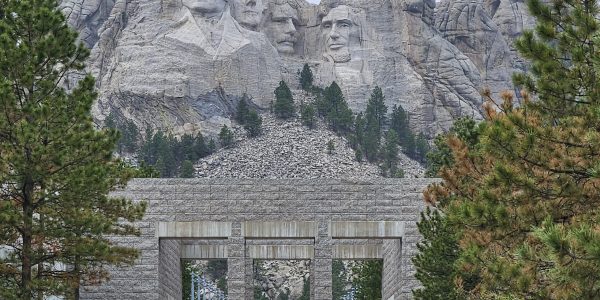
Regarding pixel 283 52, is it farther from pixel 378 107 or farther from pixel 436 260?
pixel 436 260

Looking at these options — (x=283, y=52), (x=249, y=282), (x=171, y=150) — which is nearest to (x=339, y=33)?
(x=283, y=52)

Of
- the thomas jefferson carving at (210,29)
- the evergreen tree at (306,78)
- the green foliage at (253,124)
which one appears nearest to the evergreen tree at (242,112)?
the green foliage at (253,124)

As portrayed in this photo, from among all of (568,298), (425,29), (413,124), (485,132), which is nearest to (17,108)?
(485,132)

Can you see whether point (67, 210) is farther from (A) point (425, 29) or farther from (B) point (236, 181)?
(A) point (425, 29)

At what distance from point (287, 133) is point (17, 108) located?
78.6 metres

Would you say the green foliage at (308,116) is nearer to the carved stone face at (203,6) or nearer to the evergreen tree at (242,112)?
the evergreen tree at (242,112)

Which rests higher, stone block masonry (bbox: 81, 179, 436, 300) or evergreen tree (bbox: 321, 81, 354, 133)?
evergreen tree (bbox: 321, 81, 354, 133)

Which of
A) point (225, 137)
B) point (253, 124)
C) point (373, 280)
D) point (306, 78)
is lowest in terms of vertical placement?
point (373, 280)

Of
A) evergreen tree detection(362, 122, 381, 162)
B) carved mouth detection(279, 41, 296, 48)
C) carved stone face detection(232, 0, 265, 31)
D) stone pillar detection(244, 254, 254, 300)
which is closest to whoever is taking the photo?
stone pillar detection(244, 254, 254, 300)

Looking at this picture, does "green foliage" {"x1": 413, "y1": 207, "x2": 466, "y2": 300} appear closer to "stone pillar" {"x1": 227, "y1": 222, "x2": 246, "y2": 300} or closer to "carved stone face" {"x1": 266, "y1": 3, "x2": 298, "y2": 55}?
"stone pillar" {"x1": 227, "y1": 222, "x2": 246, "y2": 300}

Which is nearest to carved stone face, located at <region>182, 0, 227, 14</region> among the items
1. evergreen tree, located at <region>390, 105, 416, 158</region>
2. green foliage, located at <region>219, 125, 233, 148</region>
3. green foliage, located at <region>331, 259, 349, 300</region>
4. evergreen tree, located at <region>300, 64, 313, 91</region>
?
evergreen tree, located at <region>300, 64, 313, 91</region>

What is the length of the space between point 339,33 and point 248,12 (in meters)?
9.49

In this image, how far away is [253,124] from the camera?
91.6 metres

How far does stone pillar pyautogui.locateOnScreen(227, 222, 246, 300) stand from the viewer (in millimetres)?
19250
